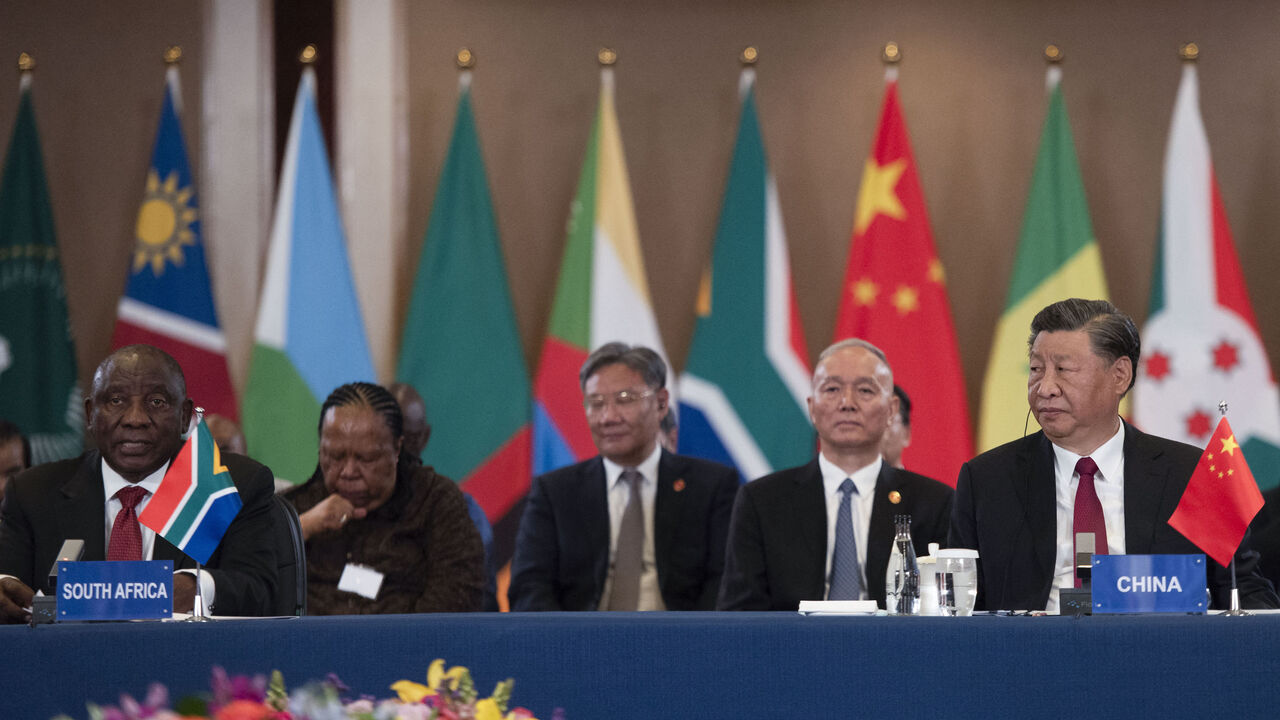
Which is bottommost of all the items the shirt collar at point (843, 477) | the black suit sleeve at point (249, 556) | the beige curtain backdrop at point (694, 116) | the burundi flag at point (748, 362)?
the black suit sleeve at point (249, 556)

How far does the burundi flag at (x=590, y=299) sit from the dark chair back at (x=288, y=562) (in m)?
2.79

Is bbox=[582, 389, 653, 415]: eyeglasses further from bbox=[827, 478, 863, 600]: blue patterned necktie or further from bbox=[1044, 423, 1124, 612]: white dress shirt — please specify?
bbox=[1044, 423, 1124, 612]: white dress shirt

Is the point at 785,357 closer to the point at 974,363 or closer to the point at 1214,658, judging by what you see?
the point at 974,363

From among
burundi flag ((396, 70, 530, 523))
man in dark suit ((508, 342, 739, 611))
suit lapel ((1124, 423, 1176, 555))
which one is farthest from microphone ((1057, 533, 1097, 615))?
burundi flag ((396, 70, 530, 523))

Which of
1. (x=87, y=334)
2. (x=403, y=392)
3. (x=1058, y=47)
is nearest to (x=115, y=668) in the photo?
(x=403, y=392)

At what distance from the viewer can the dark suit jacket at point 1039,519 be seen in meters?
3.12

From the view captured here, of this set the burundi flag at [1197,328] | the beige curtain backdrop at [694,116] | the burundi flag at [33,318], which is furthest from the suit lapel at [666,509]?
the burundi flag at [33,318]

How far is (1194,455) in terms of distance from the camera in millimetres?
3197

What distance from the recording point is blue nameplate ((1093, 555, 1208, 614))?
2564mm

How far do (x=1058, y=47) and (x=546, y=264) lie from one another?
8.30ft

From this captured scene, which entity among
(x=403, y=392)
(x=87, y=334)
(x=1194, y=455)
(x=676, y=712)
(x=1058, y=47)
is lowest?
(x=676, y=712)

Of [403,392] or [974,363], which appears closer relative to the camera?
[403,392]

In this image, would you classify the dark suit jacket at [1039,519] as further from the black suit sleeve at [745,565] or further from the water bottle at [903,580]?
the black suit sleeve at [745,565]

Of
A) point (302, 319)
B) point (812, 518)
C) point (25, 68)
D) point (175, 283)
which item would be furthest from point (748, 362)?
point (25, 68)
